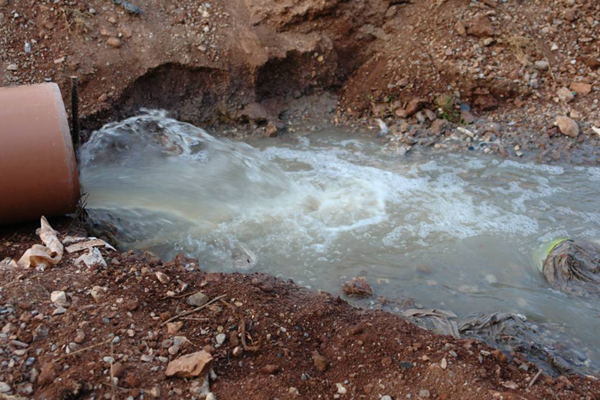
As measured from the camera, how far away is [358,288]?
3248 mm

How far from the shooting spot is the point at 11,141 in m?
2.93

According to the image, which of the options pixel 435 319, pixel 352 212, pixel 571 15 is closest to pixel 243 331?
pixel 435 319

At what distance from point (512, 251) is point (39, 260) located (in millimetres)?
3002

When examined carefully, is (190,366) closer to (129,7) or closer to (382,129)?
(382,129)

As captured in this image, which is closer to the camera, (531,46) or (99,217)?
(99,217)

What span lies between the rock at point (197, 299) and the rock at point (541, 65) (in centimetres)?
441

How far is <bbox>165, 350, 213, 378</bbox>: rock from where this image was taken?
2141mm

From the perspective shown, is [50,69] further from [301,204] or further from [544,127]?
[544,127]

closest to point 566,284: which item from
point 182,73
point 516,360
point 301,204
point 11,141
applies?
point 516,360

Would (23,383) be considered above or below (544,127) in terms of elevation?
below

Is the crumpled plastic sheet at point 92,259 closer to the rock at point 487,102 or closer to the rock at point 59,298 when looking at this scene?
the rock at point 59,298

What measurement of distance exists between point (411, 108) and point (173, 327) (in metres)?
3.80

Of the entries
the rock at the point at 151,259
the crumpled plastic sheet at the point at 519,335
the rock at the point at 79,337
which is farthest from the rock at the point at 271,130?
the rock at the point at 79,337

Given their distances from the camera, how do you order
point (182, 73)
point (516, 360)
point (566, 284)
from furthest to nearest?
point (182, 73) → point (566, 284) → point (516, 360)
